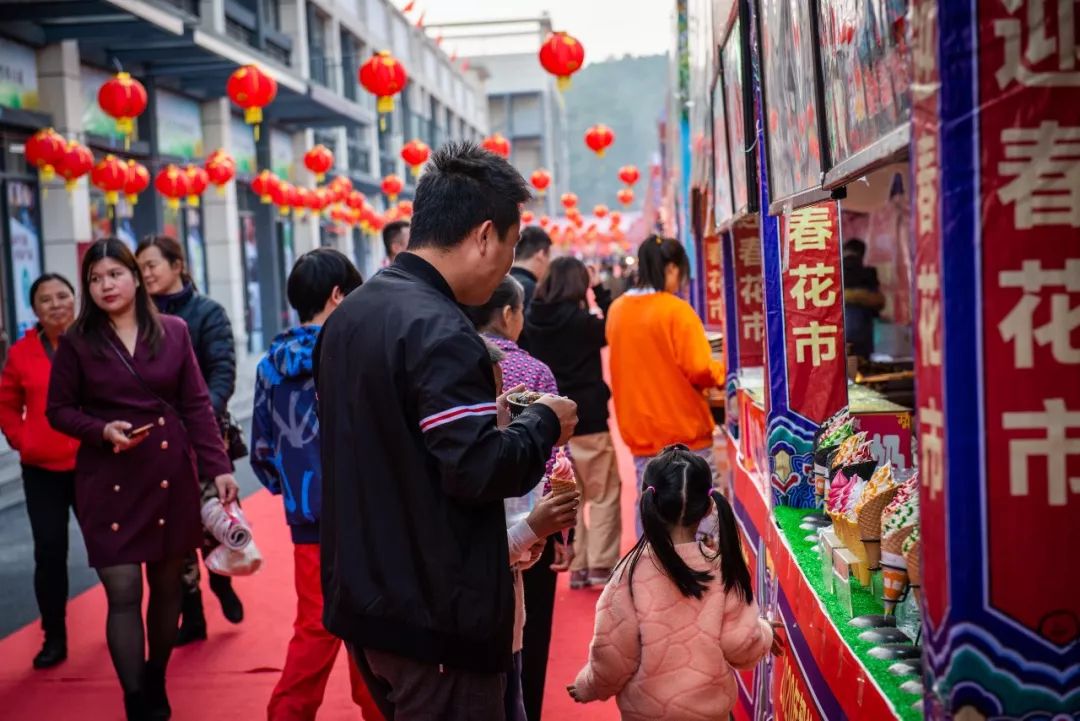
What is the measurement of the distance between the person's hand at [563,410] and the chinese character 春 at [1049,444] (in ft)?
3.07

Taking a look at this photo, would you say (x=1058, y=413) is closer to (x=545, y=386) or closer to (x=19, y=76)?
(x=545, y=386)

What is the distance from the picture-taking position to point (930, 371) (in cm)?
174

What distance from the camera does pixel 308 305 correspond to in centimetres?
431

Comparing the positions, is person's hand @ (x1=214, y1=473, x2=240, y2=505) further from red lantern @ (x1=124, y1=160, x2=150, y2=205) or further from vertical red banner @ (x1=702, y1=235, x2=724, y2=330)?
red lantern @ (x1=124, y1=160, x2=150, y2=205)

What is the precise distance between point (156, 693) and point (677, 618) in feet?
8.37

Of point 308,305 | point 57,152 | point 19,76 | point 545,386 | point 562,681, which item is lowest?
point 562,681

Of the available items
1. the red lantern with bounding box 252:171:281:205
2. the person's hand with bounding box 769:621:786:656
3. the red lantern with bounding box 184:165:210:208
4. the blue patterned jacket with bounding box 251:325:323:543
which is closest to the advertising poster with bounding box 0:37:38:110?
the red lantern with bounding box 184:165:210:208

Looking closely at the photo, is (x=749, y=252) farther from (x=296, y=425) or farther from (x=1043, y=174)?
(x=1043, y=174)

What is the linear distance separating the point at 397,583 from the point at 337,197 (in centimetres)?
2041

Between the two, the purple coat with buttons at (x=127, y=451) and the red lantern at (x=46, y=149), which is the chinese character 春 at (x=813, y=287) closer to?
the purple coat with buttons at (x=127, y=451)

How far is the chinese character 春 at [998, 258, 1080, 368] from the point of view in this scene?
1.64 meters

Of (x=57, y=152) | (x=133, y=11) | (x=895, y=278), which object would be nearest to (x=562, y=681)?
(x=895, y=278)

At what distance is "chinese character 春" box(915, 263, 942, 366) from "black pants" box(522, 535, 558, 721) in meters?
2.56

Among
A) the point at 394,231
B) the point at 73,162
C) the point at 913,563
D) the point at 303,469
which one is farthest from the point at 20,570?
the point at 913,563
